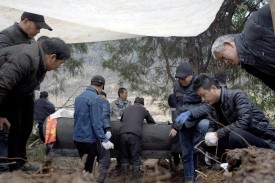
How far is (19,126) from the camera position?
449cm

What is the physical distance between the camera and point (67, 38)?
6.61 metres

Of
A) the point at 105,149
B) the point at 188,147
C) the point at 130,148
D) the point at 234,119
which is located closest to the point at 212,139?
the point at 234,119

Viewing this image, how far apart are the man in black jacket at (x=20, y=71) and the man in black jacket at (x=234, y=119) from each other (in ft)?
5.11

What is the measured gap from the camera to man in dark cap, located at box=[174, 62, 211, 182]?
19.4 feet

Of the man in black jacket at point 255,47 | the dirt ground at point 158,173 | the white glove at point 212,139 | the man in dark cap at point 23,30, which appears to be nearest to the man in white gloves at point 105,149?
the white glove at point 212,139

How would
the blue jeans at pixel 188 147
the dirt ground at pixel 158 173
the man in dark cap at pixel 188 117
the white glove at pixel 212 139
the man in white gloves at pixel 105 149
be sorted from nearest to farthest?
the dirt ground at pixel 158 173 → the white glove at pixel 212 139 → the man in dark cap at pixel 188 117 → the blue jeans at pixel 188 147 → the man in white gloves at pixel 105 149

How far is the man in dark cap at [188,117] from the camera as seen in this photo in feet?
19.4

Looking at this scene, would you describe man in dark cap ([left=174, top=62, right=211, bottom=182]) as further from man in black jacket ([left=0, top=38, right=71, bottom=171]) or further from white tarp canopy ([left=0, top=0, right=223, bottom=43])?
man in black jacket ([left=0, top=38, right=71, bottom=171])

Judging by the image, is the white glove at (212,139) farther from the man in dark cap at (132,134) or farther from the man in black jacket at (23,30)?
the man in dark cap at (132,134)

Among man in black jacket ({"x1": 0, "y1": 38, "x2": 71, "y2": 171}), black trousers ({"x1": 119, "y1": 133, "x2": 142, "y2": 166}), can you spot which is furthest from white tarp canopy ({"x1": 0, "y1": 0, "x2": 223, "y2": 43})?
black trousers ({"x1": 119, "y1": 133, "x2": 142, "y2": 166})

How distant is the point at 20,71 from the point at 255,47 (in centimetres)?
190

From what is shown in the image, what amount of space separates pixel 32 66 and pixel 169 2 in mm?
1718

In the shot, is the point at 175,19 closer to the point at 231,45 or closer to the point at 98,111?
the point at 231,45

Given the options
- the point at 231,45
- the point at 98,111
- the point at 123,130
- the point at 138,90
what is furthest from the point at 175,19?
the point at 138,90
